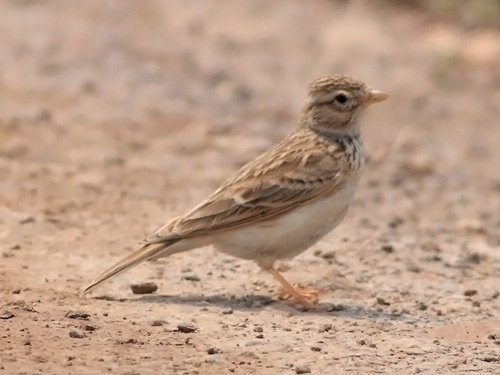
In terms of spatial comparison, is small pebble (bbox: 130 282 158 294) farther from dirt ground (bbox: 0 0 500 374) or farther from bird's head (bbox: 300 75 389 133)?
bird's head (bbox: 300 75 389 133)

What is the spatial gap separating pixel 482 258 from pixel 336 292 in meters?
1.64

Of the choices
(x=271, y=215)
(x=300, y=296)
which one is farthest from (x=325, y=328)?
(x=271, y=215)

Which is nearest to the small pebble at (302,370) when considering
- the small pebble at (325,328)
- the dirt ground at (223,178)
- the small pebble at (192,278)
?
the dirt ground at (223,178)

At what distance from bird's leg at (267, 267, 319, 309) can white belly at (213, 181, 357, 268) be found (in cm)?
10

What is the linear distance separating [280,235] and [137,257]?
85cm

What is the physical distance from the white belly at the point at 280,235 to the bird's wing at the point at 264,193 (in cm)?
5

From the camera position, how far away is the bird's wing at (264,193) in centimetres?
732

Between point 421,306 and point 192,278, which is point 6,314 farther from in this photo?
point 421,306

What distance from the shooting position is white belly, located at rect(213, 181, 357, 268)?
733cm

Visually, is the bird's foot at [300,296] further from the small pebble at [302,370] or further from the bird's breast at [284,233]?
the small pebble at [302,370]

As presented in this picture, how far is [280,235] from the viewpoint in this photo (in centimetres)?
732

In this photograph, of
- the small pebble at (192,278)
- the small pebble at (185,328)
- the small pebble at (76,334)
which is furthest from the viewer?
the small pebble at (192,278)

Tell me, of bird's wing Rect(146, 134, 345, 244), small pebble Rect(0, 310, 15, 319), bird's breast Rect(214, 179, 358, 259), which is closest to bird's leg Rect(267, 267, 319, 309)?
bird's breast Rect(214, 179, 358, 259)

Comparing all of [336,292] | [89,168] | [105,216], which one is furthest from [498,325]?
[89,168]
